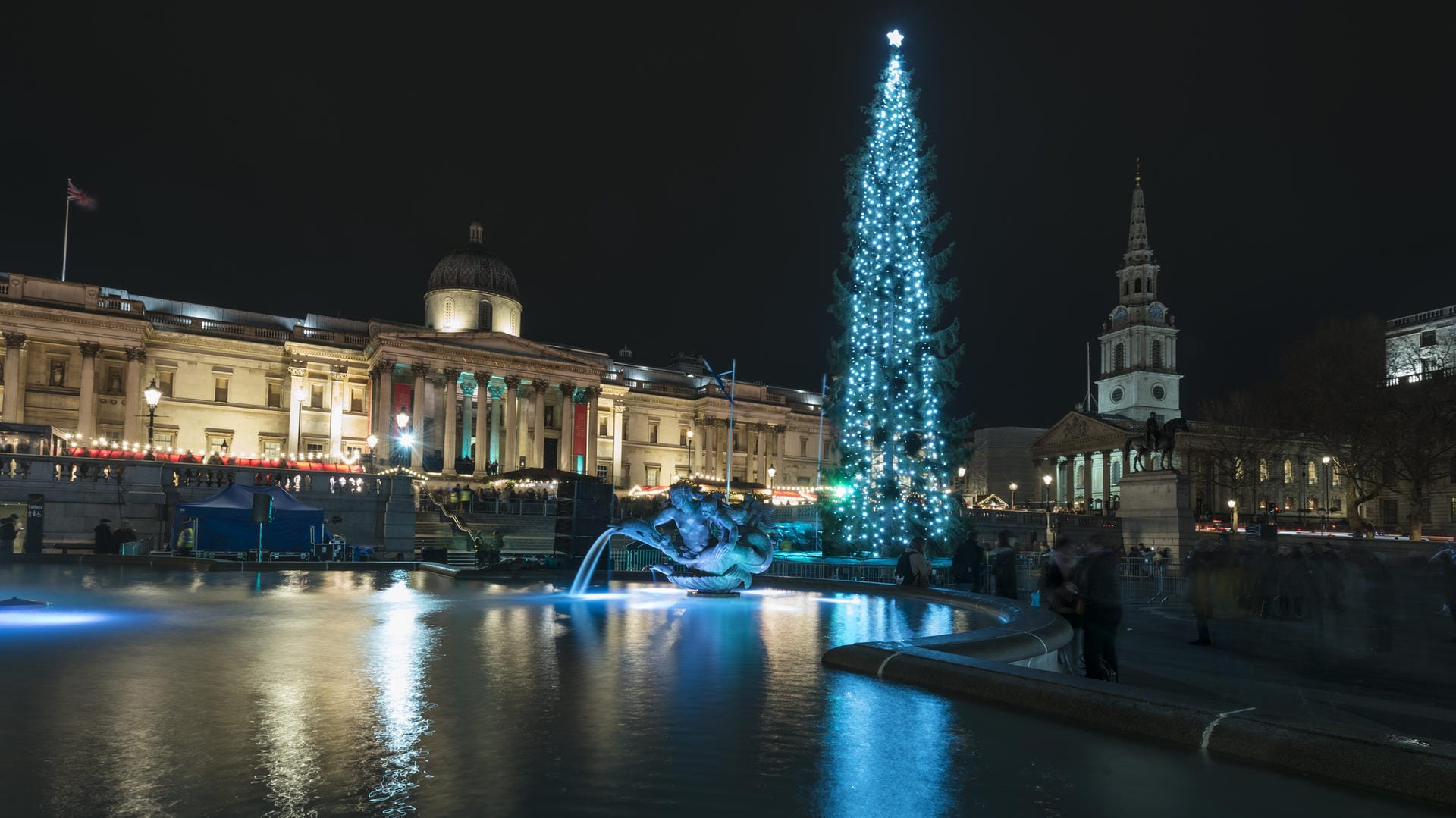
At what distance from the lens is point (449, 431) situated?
5975 centimetres

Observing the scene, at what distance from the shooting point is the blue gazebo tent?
24.9 metres

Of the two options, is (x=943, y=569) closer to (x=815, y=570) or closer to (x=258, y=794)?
(x=815, y=570)

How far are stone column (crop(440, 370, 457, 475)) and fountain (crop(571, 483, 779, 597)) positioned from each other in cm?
4546


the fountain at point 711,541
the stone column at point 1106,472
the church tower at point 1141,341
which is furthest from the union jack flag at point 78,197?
the church tower at point 1141,341

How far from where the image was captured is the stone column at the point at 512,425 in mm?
63156

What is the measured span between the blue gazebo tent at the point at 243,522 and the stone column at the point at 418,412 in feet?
105

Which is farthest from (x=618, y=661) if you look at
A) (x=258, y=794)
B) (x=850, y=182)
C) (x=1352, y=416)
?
(x=1352, y=416)

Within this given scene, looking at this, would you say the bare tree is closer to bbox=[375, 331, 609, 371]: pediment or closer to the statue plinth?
the statue plinth

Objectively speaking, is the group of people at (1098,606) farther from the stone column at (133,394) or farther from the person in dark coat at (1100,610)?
the stone column at (133,394)

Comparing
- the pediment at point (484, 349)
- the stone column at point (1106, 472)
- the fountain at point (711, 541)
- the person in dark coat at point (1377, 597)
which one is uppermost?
the pediment at point (484, 349)

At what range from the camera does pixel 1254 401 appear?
60875mm

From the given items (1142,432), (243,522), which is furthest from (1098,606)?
(1142,432)

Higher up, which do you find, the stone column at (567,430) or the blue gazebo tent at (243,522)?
the stone column at (567,430)

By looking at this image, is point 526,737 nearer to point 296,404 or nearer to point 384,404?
point 384,404
